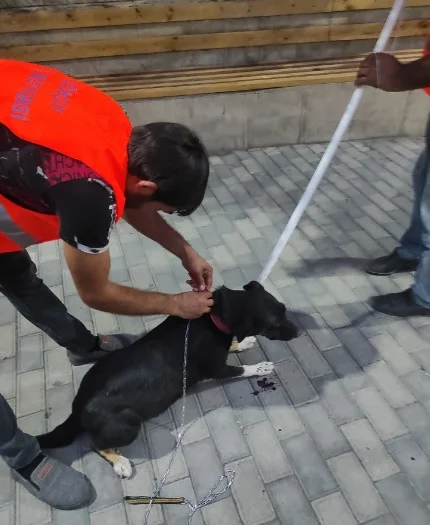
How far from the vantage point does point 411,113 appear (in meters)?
5.09

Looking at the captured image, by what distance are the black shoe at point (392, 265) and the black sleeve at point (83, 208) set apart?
2.39m

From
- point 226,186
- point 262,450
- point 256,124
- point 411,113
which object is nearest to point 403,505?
point 262,450

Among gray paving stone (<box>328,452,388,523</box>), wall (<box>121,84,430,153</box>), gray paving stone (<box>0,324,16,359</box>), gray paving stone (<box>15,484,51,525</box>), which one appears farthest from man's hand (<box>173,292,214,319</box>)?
wall (<box>121,84,430,153</box>)

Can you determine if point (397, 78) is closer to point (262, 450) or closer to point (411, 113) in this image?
point (262, 450)

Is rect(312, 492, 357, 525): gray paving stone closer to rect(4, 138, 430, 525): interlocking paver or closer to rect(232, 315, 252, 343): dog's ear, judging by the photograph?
rect(4, 138, 430, 525): interlocking paver

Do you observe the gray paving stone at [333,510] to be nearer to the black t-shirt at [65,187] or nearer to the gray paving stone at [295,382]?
the gray paving stone at [295,382]

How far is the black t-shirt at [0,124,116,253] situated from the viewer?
1.36 m

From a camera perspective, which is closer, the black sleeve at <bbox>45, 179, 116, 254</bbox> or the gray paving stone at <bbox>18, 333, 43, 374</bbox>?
the black sleeve at <bbox>45, 179, 116, 254</bbox>

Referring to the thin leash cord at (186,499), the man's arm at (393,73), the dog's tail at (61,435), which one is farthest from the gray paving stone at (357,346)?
the dog's tail at (61,435)

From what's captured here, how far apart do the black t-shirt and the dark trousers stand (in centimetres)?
74

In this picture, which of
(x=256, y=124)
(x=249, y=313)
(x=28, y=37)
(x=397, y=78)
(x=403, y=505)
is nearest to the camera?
(x=403, y=505)

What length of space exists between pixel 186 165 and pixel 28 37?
342 cm

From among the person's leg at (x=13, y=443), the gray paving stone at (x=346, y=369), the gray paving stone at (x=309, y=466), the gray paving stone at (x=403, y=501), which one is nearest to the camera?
the person's leg at (x=13, y=443)

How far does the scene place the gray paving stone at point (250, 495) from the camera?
1915mm
